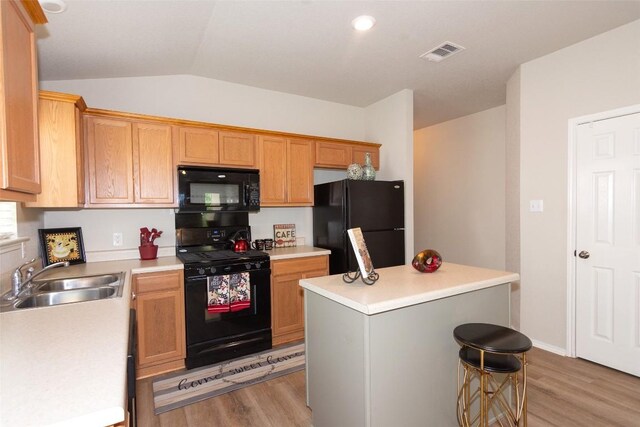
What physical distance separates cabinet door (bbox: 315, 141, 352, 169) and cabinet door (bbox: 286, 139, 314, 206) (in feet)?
0.35

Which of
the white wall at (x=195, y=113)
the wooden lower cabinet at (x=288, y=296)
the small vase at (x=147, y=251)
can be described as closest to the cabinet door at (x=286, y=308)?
the wooden lower cabinet at (x=288, y=296)

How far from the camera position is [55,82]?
8.96ft

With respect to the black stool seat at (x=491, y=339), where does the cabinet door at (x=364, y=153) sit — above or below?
above

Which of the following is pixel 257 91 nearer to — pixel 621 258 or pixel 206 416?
pixel 206 416

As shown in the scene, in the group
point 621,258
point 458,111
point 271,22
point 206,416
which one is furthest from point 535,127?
point 206,416

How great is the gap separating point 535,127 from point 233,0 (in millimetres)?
2892

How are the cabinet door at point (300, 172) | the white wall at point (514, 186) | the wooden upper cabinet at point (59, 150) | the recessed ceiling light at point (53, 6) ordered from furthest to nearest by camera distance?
the cabinet door at point (300, 172) < the white wall at point (514, 186) < the wooden upper cabinet at point (59, 150) < the recessed ceiling light at point (53, 6)

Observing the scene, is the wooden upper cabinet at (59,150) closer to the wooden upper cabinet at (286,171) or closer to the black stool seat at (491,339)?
the wooden upper cabinet at (286,171)

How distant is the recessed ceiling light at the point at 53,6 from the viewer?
1.65 metres

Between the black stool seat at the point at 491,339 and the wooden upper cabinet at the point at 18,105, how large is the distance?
2029 millimetres

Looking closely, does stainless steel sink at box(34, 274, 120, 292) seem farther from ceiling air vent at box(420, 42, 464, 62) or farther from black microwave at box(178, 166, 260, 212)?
ceiling air vent at box(420, 42, 464, 62)

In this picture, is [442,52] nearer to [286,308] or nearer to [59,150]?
→ [286,308]

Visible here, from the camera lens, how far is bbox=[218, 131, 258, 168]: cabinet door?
3090 millimetres

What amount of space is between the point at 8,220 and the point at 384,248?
3.08 metres
